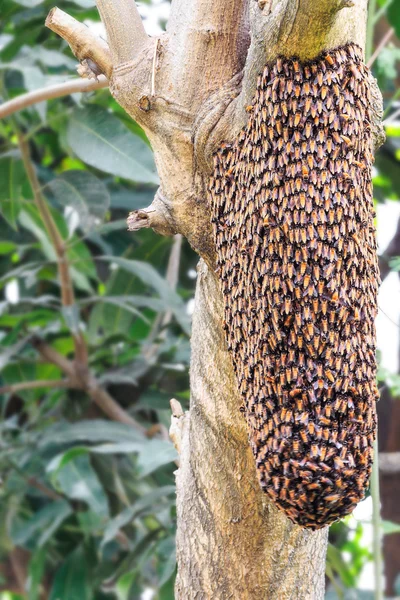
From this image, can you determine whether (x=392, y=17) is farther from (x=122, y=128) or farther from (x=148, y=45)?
(x=148, y=45)

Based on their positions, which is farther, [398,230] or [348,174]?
[398,230]

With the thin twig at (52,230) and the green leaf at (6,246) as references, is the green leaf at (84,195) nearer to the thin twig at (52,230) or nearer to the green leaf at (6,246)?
the thin twig at (52,230)

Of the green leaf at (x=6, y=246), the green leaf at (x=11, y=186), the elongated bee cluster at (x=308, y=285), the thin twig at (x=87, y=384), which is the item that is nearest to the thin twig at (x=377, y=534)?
the elongated bee cluster at (x=308, y=285)

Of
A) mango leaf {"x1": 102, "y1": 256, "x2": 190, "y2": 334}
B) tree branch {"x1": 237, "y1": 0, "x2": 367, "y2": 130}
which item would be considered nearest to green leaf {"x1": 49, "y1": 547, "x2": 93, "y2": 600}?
mango leaf {"x1": 102, "y1": 256, "x2": 190, "y2": 334}

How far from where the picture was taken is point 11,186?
1.56 meters

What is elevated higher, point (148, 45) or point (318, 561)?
point (148, 45)

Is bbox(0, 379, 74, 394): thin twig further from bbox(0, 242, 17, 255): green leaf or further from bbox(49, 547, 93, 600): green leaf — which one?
bbox(49, 547, 93, 600): green leaf

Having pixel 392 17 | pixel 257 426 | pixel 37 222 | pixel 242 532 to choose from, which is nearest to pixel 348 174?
pixel 257 426

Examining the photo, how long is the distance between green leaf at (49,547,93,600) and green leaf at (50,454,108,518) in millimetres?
373

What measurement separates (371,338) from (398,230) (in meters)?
1.05

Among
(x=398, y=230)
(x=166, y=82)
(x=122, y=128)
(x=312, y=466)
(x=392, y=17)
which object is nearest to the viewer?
(x=312, y=466)

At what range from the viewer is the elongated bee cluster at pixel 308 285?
0.57 metres

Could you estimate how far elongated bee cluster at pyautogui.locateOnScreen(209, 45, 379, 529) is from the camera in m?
0.57

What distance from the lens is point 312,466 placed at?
56cm
